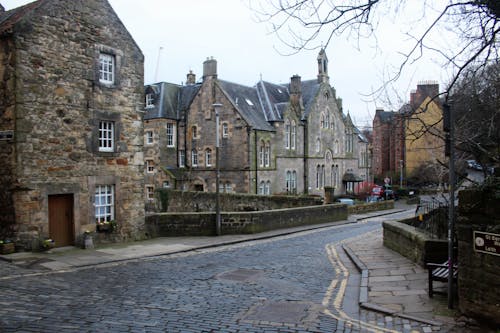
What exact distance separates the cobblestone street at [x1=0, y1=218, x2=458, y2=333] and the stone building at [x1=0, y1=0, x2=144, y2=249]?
308 cm

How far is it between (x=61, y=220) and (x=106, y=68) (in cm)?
589

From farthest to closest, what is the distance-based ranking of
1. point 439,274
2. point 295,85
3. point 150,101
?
point 295,85 → point 150,101 → point 439,274

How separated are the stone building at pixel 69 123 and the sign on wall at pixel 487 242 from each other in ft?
41.5

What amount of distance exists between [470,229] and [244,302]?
423 cm

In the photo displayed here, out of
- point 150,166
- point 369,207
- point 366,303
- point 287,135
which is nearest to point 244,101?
point 287,135

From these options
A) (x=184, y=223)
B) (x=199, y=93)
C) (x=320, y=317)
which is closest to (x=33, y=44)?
(x=184, y=223)

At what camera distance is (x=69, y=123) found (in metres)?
15.1

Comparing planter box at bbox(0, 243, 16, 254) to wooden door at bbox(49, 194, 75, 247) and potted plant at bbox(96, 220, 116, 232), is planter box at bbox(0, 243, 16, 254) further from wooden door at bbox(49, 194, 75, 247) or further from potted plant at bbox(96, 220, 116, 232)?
potted plant at bbox(96, 220, 116, 232)

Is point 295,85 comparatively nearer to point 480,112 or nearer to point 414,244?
point 480,112

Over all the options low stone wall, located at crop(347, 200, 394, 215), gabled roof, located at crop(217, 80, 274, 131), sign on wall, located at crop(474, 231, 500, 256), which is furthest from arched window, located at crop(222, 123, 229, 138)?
sign on wall, located at crop(474, 231, 500, 256)

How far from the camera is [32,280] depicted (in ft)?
33.1

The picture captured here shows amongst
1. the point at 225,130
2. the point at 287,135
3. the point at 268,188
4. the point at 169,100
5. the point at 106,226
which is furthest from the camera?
the point at 169,100

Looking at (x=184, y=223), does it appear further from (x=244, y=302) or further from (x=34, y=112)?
(x=244, y=302)

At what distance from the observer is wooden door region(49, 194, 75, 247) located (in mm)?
14773
